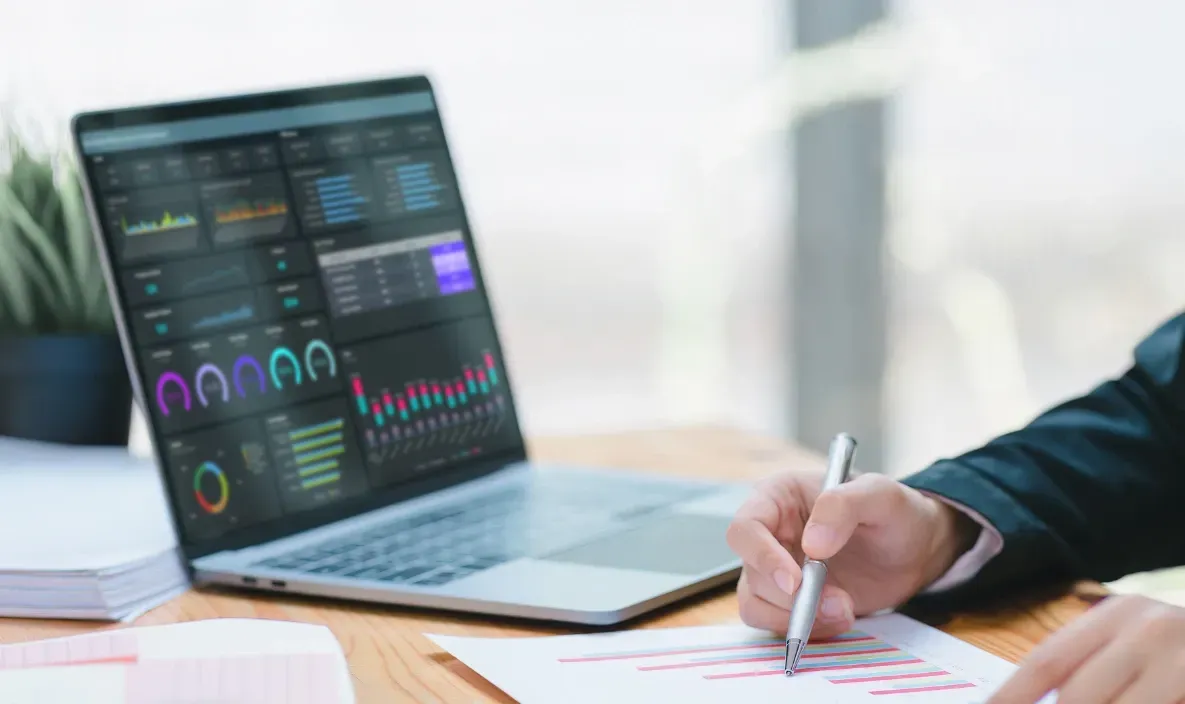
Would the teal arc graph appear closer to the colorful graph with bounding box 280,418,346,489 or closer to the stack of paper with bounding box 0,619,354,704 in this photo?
the colorful graph with bounding box 280,418,346,489

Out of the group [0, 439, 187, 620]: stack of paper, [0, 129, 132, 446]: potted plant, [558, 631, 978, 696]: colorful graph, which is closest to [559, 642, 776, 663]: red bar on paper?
[558, 631, 978, 696]: colorful graph

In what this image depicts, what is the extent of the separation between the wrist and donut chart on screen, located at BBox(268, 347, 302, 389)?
1.43 ft

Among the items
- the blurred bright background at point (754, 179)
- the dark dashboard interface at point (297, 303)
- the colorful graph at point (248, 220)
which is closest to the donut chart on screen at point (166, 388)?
the dark dashboard interface at point (297, 303)

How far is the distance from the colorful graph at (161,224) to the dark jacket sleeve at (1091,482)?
50 cm

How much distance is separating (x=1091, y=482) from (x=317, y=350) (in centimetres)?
52

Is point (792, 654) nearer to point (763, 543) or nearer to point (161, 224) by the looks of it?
point (763, 543)

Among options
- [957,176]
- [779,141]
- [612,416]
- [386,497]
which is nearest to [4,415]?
[386,497]

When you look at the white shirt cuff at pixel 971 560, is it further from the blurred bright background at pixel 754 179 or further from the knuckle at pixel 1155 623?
the blurred bright background at pixel 754 179

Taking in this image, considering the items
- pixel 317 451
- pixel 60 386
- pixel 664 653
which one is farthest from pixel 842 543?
pixel 60 386

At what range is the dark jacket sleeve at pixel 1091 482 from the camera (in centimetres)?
79

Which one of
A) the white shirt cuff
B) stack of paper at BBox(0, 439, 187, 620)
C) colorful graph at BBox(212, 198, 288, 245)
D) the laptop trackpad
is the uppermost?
colorful graph at BBox(212, 198, 288, 245)

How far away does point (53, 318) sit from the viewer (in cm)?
109

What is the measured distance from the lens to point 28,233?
3.53 ft

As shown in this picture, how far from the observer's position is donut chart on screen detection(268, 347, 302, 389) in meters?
0.93
